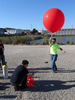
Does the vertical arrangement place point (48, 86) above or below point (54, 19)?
below

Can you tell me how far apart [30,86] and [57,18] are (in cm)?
297

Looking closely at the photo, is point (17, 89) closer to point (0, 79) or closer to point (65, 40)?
point (0, 79)

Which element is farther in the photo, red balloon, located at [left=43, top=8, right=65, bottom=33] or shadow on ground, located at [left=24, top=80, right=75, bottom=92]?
red balloon, located at [left=43, top=8, right=65, bottom=33]

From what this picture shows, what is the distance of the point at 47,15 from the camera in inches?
194

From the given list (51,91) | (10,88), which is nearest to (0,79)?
(10,88)

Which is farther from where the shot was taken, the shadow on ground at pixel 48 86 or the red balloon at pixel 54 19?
the red balloon at pixel 54 19

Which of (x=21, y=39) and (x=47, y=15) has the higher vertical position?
(x=47, y=15)

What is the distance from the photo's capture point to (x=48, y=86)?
396cm

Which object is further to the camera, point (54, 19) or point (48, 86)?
point (54, 19)

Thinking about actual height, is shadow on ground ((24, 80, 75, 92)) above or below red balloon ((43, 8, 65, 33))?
below

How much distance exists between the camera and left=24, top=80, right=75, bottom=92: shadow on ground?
3.73m

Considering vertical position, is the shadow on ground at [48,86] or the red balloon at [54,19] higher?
the red balloon at [54,19]

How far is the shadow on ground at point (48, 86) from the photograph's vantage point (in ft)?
12.2

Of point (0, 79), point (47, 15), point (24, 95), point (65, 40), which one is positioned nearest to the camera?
point (24, 95)
